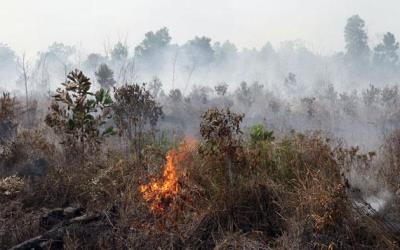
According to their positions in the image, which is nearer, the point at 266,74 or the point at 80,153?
the point at 80,153

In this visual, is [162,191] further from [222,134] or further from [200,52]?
[200,52]

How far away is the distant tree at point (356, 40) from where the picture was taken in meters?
61.9

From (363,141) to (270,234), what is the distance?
Result: 2290 cm

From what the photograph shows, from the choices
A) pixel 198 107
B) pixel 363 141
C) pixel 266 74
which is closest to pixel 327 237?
pixel 363 141

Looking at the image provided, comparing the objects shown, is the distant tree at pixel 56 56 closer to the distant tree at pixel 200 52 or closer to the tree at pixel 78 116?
the distant tree at pixel 200 52

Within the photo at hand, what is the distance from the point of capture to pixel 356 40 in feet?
204

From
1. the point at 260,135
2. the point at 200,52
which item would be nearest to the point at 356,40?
the point at 200,52

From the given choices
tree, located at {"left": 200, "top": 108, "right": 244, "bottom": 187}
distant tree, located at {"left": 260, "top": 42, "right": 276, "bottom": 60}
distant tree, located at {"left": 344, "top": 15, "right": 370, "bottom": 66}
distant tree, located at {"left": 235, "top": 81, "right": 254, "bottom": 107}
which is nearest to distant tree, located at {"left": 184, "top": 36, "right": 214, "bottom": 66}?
distant tree, located at {"left": 260, "top": 42, "right": 276, "bottom": 60}

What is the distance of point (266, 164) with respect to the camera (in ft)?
22.4

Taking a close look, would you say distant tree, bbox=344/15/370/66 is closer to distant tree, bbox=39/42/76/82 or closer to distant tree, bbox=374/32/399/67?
distant tree, bbox=374/32/399/67

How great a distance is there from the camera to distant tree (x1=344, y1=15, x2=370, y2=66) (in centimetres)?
6194

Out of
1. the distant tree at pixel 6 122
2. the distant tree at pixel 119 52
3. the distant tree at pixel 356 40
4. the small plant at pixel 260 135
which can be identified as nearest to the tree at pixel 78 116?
the distant tree at pixel 6 122

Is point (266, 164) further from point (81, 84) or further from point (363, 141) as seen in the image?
point (363, 141)

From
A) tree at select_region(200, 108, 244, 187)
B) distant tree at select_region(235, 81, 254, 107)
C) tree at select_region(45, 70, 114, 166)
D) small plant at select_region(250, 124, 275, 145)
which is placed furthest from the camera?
distant tree at select_region(235, 81, 254, 107)
